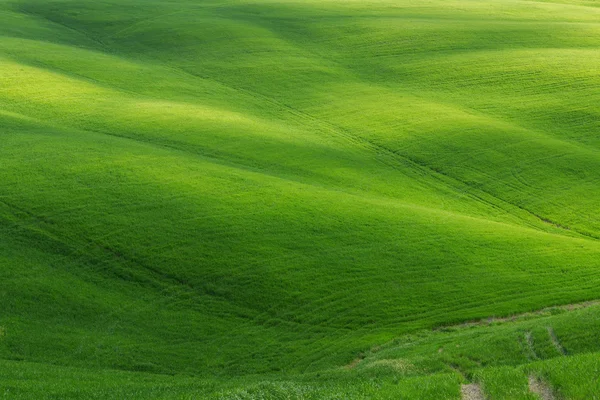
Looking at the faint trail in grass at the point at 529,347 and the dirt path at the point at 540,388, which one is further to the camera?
the faint trail in grass at the point at 529,347

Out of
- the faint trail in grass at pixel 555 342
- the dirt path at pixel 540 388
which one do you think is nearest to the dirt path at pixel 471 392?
the dirt path at pixel 540 388

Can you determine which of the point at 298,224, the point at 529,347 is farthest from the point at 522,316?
the point at 298,224

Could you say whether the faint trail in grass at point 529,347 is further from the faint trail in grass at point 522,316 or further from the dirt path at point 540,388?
the faint trail in grass at point 522,316

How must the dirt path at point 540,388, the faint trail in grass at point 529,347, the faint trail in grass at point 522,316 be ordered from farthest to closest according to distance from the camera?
1. the faint trail in grass at point 522,316
2. the faint trail in grass at point 529,347
3. the dirt path at point 540,388

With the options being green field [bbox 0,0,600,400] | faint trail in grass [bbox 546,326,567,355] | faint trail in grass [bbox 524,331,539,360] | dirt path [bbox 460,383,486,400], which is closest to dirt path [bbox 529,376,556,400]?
green field [bbox 0,0,600,400]

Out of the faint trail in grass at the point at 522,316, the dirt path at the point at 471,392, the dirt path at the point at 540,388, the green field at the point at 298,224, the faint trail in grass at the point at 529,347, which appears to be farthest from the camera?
the faint trail in grass at the point at 522,316

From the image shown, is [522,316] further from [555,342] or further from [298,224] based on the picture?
[298,224]
